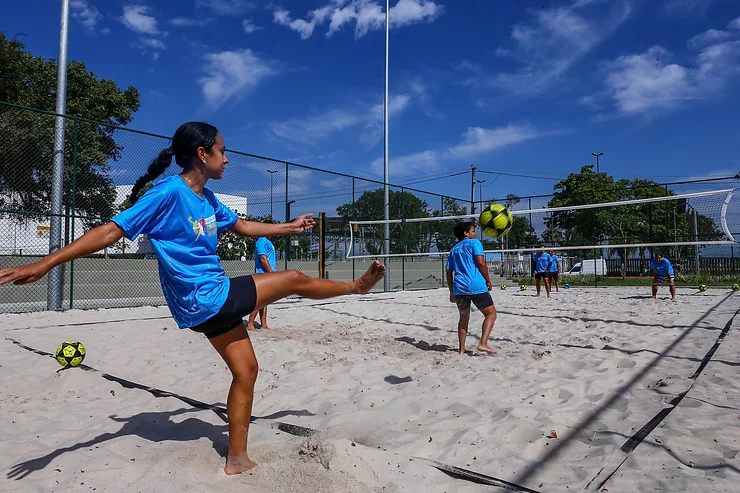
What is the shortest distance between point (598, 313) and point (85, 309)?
30.6ft

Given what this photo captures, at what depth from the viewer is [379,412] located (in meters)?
3.28

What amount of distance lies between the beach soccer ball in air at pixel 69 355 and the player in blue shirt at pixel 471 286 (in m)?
3.65

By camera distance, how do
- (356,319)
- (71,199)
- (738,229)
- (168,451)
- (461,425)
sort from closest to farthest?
1. (168,451)
2. (461,425)
3. (356,319)
4. (71,199)
5. (738,229)

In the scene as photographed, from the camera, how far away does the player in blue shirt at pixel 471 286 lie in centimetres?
541

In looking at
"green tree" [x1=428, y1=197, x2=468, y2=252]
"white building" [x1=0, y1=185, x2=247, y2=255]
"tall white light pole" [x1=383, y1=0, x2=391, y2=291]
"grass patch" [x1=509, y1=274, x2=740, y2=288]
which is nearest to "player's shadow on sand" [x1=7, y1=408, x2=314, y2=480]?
"white building" [x1=0, y1=185, x2=247, y2=255]

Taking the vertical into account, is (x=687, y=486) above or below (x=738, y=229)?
below

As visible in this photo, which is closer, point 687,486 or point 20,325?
point 687,486

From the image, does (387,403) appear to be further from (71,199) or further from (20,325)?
(71,199)

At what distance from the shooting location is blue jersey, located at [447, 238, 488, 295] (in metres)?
5.45

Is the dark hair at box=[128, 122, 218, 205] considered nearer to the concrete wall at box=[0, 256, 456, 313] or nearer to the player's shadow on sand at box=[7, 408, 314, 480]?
the player's shadow on sand at box=[7, 408, 314, 480]

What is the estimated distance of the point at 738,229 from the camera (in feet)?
56.1

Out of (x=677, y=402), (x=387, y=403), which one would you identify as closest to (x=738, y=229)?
(x=677, y=402)

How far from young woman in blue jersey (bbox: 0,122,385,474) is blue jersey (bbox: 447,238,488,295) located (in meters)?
3.18

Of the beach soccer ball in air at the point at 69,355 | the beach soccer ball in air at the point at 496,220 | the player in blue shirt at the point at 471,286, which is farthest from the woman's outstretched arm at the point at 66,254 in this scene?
the beach soccer ball in air at the point at 496,220
